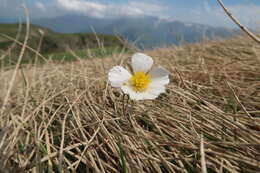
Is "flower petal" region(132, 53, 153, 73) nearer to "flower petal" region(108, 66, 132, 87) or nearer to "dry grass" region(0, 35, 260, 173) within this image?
"flower petal" region(108, 66, 132, 87)

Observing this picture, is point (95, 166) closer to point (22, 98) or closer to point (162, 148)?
point (162, 148)

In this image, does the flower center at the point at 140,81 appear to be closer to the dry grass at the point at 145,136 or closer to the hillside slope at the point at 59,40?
the dry grass at the point at 145,136

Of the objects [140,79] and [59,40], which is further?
[59,40]

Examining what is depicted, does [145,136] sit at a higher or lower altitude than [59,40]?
higher

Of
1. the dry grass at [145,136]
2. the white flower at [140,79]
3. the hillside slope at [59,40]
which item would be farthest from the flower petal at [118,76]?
the hillside slope at [59,40]

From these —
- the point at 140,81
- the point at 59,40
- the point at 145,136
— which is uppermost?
the point at 140,81

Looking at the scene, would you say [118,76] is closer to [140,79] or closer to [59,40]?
[140,79]

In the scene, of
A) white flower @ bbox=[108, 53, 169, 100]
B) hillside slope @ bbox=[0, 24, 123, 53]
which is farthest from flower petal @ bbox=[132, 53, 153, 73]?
hillside slope @ bbox=[0, 24, 123, 53]

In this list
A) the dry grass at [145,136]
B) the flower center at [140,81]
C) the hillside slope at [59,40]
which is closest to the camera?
the dry grass at [145,136]

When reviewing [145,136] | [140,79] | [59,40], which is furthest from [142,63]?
[59,40]
